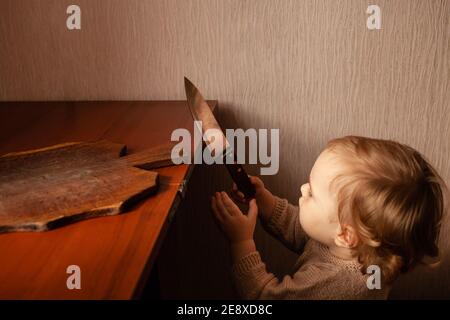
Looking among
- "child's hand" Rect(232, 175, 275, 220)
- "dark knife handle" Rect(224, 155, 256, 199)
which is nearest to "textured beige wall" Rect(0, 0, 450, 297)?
"child's hand" Rect(232, 175, 275, 220)

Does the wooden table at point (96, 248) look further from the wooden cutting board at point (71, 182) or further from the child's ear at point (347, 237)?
the child's ear at point (347, 237)

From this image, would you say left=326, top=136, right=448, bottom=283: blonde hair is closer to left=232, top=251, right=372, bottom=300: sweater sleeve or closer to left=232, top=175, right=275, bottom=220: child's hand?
left=232, top=251, right=372, bottom=300: sweater sleeve

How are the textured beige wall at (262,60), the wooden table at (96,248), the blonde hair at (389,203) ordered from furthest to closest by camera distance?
the textured beige wall at (262,60) < the blonde hair at (389,203) < the wooden table at (96,248)

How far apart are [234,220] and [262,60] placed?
0.49m

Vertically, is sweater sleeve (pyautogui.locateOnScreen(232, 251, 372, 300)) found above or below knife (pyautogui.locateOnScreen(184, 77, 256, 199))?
below

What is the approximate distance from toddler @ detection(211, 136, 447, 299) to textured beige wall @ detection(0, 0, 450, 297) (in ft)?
1.27

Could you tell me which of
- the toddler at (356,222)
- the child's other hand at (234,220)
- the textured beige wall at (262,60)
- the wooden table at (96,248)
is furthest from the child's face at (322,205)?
the textured beige wall at (262,60)

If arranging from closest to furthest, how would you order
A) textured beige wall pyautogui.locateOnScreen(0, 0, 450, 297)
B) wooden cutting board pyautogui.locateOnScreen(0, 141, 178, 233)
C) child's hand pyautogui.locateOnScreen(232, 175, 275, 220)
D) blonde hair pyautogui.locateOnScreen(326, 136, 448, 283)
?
wooden cutting board pyautogui.locateOnScreen(0, 141, 178, 233), blonde hair pyautogui.locateOnScreen(326, 136, 448, 283), child's hand pyautogui.locateOnScreen(232, 175, 275, 220), textured beige wall pyautogui.locateOnScreen(0, 0, 450, 297)

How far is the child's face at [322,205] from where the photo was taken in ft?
2.84

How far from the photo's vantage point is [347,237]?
857mm

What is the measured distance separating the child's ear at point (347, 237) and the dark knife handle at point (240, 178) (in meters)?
0.19

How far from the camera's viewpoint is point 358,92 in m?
1.25

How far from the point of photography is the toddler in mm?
814
